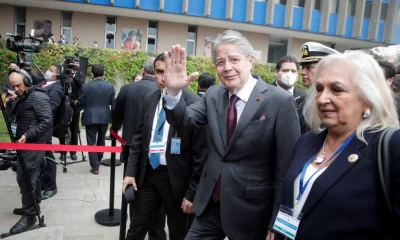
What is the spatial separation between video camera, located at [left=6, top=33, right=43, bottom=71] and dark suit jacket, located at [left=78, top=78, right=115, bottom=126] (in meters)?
1.56

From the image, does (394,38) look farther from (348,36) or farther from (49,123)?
(49,123)

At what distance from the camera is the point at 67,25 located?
61.5ft

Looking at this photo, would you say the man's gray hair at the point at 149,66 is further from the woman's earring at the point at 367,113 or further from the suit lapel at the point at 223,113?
the woman's earring at the point at 367,113

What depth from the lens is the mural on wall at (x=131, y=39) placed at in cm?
1948

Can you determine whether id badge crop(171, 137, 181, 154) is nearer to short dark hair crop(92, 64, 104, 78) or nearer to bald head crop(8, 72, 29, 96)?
bald head crop(8, 72, 29, 96)

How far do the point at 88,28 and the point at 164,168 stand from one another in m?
17.9

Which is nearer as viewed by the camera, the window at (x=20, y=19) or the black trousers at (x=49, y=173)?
the black trousers at (x=49, y=173)

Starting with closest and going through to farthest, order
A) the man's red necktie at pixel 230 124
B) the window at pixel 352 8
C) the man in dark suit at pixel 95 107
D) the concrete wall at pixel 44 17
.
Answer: the man's red necktie at pixel 230 124 → the man in dark suit at pixel 95 107 → the concrete wall at pixel 44 17 → the window at pixel 352 8

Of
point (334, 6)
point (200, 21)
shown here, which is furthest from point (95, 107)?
point (334, 6)

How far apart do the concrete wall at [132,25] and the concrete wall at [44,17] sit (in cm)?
324

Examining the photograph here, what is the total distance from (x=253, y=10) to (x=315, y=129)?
19.5 m

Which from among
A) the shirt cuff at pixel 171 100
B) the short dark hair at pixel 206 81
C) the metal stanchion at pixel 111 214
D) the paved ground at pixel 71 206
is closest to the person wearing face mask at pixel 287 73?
the short dark hair at pixel 206 81

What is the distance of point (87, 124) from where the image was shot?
6422 millimetres

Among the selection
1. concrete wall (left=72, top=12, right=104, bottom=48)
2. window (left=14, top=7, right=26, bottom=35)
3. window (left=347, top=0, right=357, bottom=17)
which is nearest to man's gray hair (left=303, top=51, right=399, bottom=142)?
concrete wall (left=72, top=12, right=104, bottom=48)
